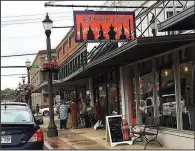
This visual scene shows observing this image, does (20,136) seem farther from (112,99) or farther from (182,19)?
(112,99)

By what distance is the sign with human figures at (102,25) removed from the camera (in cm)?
1681

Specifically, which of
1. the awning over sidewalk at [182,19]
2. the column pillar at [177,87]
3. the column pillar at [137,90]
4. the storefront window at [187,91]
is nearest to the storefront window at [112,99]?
the column pillar at [137,90]

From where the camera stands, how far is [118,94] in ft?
58.4

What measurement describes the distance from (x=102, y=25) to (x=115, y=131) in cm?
575

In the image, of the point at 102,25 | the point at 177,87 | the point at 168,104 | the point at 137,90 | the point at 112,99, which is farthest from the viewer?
the point at 112,99

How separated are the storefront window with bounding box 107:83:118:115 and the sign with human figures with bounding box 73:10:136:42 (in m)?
2.36

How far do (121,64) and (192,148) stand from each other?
6450mm

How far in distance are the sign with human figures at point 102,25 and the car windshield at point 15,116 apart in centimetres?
720

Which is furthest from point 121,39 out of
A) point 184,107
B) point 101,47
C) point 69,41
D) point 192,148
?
point 69,41

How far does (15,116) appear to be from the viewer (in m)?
A: 9.87

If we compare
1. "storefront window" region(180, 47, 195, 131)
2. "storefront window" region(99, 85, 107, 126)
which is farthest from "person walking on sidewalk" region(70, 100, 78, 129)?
"storefront window" region(180, 47, 195, 131)

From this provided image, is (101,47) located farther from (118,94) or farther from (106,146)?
(106,146)

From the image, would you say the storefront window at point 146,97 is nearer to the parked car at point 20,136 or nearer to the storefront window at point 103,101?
the storefront window at point 103,101

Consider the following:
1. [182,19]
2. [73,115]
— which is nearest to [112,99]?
[73,115]
